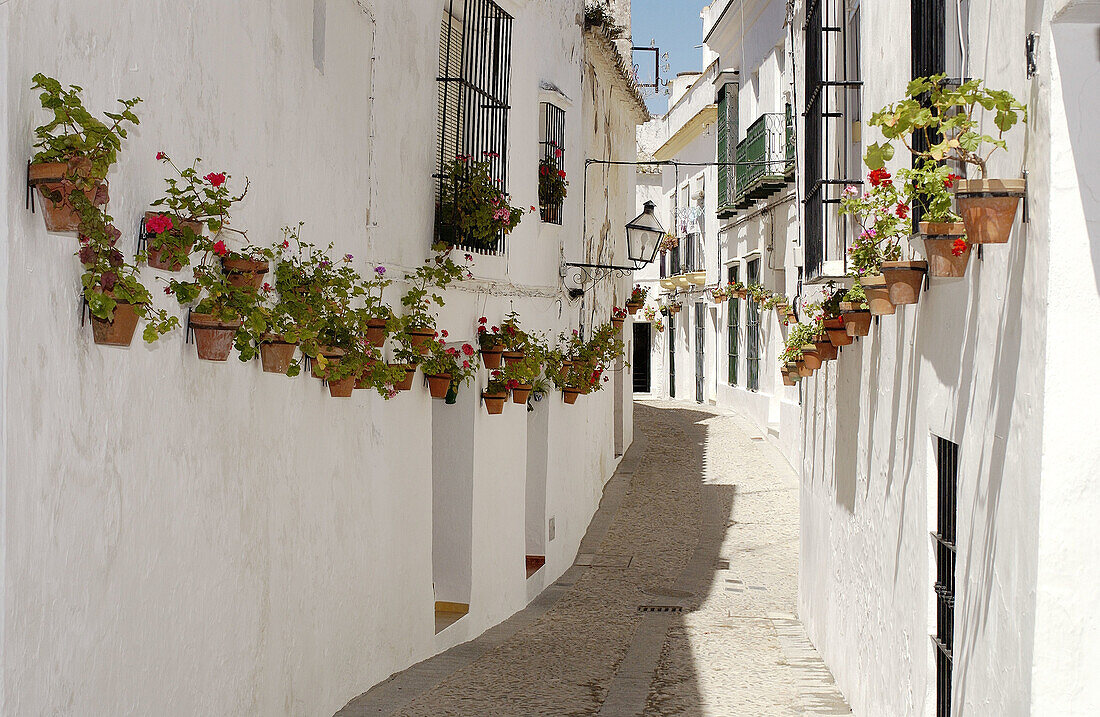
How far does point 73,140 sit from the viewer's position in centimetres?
348

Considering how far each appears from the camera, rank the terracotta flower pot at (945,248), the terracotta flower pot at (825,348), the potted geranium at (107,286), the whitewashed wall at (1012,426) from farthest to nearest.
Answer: the terracotta flower pot at (825,348) < the terracotta flower pot at (945,248) < the potted geranium at (107,286) < the whitewashed wall at (1012,426)

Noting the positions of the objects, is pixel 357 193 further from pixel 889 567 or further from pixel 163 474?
pixel 889 567

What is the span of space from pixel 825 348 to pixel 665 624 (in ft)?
11.1

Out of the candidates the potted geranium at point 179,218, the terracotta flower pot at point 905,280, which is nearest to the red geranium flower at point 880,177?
the terracotta flower pot at point 905,280

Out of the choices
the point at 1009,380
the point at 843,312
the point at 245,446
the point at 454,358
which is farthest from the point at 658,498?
the point at 1009,380

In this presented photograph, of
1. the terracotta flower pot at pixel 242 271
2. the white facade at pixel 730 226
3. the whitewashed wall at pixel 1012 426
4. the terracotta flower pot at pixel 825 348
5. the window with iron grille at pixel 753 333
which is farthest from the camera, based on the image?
the window with iron grille at pixel 753 333

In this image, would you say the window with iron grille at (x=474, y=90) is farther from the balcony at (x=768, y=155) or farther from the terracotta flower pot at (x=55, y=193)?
the balcony at (x=768, y=155)

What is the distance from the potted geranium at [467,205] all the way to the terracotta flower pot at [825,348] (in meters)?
2.58

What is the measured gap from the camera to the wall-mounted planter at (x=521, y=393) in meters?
9.95

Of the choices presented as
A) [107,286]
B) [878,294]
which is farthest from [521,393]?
[107,286]

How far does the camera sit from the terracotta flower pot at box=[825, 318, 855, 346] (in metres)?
6.98

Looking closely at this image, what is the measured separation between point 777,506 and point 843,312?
28.9ft

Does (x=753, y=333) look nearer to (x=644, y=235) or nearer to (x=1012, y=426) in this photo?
(x=644, y=235)

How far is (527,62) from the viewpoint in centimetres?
1065
